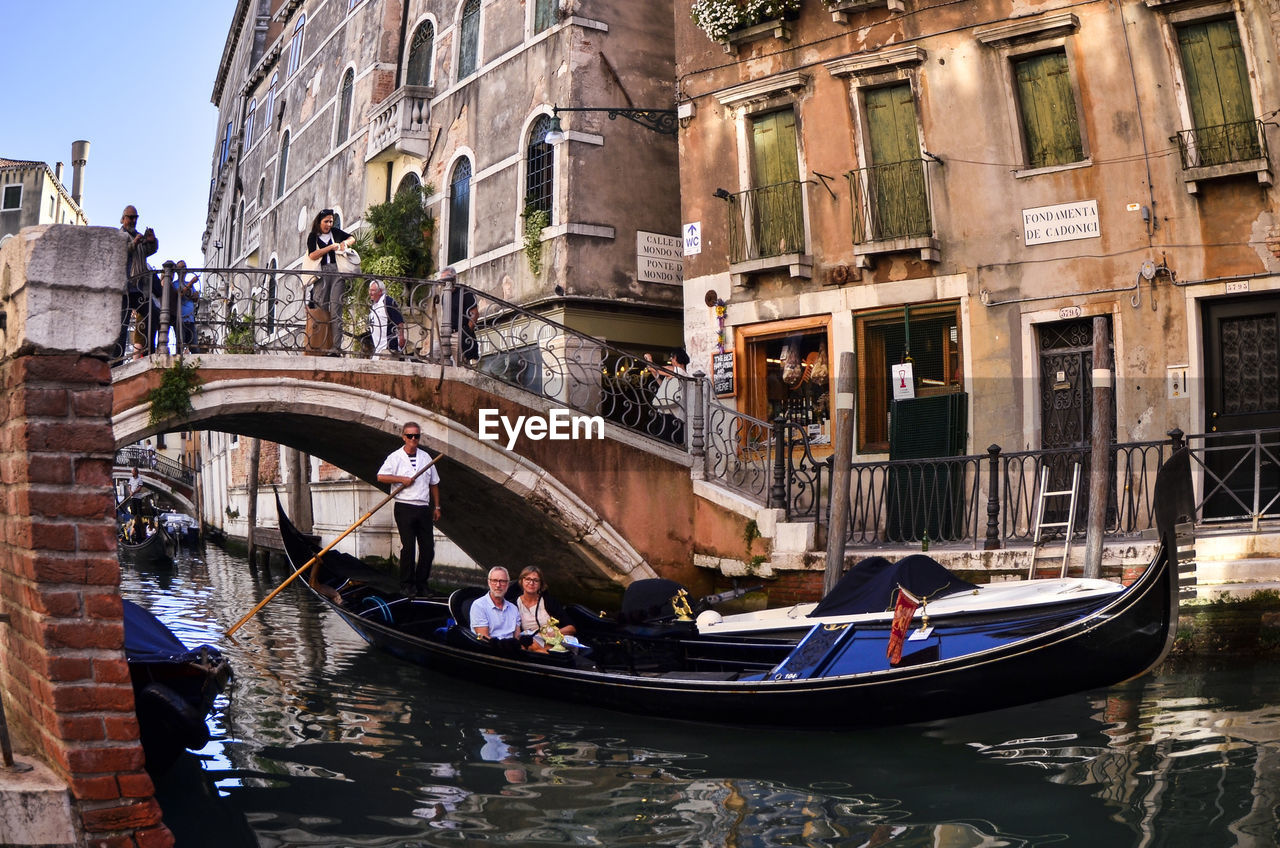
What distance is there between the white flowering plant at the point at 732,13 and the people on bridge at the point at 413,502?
4.37 metres

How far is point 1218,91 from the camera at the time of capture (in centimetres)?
857

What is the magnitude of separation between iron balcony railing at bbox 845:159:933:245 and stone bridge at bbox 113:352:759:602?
234cm

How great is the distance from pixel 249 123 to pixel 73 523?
2280cm

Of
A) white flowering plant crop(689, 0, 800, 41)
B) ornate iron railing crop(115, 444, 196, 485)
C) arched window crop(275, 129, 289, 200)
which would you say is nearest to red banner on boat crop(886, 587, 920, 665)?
white flowering plant crop(689, 0, 800, 41)

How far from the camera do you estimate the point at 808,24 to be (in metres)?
10.3

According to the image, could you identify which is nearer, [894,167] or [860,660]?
[860,660]

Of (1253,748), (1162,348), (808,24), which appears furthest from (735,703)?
(808,24)

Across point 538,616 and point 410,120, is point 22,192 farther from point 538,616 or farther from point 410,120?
point 538,616

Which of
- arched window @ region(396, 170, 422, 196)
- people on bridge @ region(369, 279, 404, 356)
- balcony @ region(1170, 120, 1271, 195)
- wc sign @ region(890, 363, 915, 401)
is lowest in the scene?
wc sign @ region(890, 363, 915, 401)

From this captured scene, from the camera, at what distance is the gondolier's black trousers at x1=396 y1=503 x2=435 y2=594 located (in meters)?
8.64

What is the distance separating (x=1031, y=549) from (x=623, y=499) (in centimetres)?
311

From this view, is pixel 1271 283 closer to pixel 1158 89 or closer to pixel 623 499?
pixel 1158 89

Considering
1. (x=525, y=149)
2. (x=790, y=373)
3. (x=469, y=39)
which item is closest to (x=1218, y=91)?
(x=790, y=373)

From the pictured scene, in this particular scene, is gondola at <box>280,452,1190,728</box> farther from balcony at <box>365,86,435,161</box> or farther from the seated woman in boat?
balcony at <box>365,86,435,161</box>
